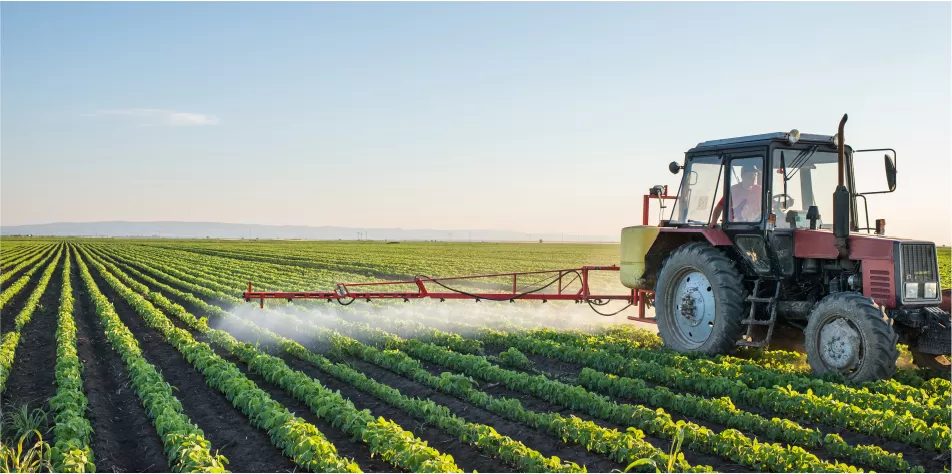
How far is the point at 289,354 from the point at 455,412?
4361 millimetres

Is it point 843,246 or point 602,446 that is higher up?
point 843,246

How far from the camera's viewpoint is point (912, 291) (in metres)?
7.30

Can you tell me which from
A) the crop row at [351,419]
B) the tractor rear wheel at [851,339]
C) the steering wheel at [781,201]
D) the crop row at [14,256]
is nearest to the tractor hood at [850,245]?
the steering wheel at [781,201]

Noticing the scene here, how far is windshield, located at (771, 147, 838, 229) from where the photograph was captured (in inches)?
318

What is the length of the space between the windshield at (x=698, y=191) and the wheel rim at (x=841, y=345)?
6.84 ft

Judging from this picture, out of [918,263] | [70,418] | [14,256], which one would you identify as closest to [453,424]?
[70,418]

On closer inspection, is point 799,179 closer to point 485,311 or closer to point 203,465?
point 203,465

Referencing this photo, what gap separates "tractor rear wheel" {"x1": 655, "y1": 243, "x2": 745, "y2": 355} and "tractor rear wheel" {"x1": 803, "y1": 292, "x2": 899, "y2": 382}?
930mm

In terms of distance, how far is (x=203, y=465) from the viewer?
5.24m

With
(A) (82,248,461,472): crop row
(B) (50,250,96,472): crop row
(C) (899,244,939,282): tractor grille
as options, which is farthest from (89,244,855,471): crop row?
(B) (50,250,96,472): crop row

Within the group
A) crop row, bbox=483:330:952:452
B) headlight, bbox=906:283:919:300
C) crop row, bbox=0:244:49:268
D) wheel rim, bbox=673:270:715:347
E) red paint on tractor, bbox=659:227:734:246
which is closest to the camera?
crop row, bbox=483:330:952:452

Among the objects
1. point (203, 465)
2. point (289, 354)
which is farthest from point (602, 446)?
point (289, 354)

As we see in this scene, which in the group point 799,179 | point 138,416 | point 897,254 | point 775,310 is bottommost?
point 138,416

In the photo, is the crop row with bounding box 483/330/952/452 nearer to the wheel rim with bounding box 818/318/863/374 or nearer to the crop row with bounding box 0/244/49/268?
the wheel rim with bounding box 818/318/863/374
